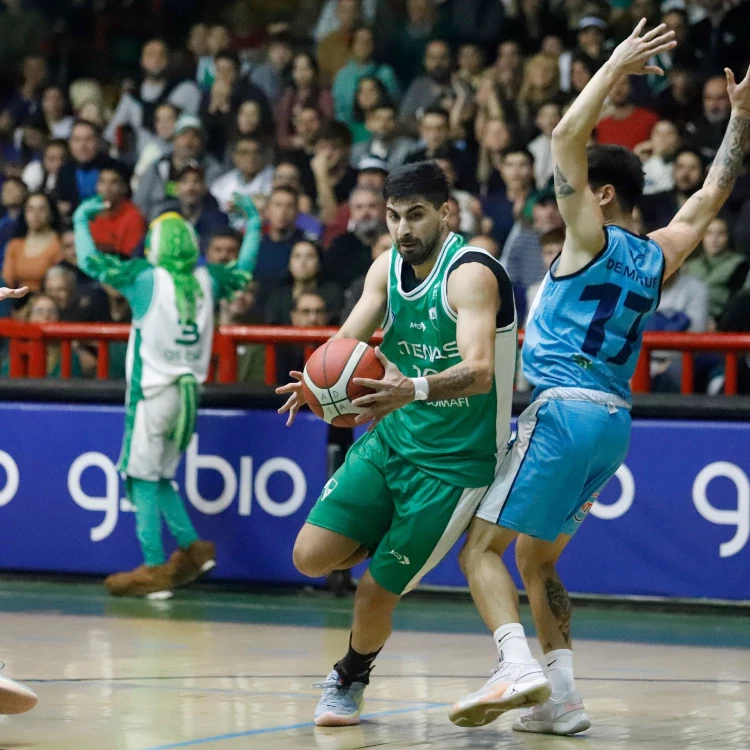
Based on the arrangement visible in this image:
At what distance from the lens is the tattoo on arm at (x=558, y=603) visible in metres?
6.29

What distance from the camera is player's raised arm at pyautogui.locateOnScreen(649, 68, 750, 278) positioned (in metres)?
6.34

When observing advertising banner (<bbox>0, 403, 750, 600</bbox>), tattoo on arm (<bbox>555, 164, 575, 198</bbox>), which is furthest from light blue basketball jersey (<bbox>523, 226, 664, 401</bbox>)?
advertising banner (<bbox>0, 403, 750, 600</bbox>)

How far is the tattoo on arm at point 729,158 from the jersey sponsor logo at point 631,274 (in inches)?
26.8

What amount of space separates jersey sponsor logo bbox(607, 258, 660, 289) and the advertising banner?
3313mm

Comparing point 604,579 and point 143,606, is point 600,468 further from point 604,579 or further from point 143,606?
point 143,606

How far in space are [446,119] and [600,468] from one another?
741 cm

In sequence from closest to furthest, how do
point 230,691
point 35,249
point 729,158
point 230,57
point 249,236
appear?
point 729,158 → point 230,691 → point 249,236 → point 35,249 → point 230,57

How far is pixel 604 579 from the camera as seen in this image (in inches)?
377

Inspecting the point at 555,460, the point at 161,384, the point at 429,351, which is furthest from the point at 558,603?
the point at 161,384

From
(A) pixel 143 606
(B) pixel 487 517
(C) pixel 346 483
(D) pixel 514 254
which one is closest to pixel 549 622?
(B) pixel 487 517

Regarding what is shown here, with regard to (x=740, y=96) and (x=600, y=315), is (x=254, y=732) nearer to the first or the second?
(x=600, y=315)

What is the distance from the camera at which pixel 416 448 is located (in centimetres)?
614

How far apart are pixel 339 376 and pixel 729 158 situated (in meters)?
2.00

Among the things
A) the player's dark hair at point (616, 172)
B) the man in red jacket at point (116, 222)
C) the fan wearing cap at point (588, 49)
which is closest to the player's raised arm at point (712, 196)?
the player's dark hair at point (616, 172)
